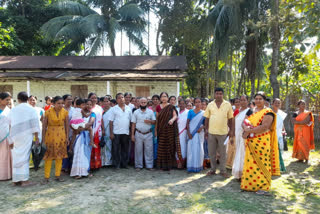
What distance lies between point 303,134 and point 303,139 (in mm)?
134

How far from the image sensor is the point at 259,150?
3.75 metres

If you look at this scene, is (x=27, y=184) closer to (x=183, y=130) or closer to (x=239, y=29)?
(x=183, y=130)

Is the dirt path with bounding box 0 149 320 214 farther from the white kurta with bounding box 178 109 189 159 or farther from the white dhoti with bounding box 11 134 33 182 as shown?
the white kurta with bounding box 178 109 189 159

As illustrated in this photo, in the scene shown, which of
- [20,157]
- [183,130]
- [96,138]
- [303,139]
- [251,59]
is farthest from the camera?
[251,59]

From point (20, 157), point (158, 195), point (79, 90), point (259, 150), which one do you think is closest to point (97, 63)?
point (79, 90)

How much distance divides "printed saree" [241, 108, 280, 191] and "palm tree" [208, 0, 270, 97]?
980cm

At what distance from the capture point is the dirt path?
3.28 meters

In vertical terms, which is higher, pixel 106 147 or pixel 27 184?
pixel 106 147

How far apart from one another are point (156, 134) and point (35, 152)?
7.54 ft

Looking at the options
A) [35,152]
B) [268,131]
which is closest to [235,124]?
[268,131]

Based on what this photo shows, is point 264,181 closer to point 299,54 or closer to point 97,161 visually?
point 97,161

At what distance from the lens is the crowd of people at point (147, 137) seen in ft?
12.6

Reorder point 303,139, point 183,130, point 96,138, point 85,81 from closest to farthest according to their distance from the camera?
point 96,138
point 183,130
point 303,139
point 85,81

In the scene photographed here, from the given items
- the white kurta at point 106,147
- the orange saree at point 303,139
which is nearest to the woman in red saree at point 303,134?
the orange saree at point 303,139
